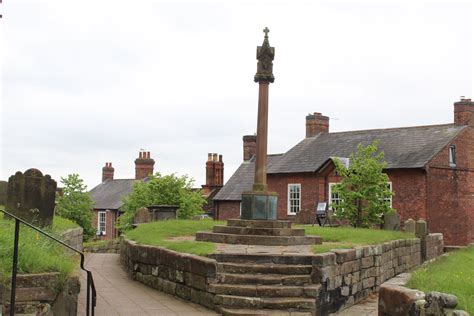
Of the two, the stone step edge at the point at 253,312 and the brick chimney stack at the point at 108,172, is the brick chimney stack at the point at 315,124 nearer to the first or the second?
the brick chimney stack at the point at 108,172

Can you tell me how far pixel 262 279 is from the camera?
9.91 metres

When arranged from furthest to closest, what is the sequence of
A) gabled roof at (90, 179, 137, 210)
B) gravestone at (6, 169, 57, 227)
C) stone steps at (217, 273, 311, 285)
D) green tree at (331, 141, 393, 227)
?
gabled roof at (90, 179, 137, 210) → green tree at (331, 141, 393, 227) → gravestone at (6, 169, 57, 227) → stone steps at (217, 273, 311, 285)

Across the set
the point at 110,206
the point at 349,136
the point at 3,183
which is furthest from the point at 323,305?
the point at 110,206

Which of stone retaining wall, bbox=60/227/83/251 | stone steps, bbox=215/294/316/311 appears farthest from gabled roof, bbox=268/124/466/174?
stone steps, bbox=215/294/316/311

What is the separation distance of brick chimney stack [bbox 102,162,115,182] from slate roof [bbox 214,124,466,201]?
1653 centimetres

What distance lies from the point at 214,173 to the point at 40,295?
3307cm

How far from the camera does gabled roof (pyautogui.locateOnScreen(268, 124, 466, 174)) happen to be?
26.8 meters

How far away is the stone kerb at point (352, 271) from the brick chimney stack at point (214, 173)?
2442 centimetres

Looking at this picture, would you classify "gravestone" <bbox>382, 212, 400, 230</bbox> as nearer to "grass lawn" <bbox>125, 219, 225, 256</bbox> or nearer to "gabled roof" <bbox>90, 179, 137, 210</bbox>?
"grass lawn" <bbox>125, 219, 225, 256</bbox>

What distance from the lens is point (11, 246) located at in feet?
23.7

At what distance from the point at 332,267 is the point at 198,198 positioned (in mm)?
19404

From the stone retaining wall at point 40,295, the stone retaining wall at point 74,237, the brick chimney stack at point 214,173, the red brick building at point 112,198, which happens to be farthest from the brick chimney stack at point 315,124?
the stone retaining wall at point 40,295

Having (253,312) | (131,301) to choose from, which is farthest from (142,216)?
(253,312)

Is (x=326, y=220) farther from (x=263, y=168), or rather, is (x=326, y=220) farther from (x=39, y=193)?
(x=39, y=193)
